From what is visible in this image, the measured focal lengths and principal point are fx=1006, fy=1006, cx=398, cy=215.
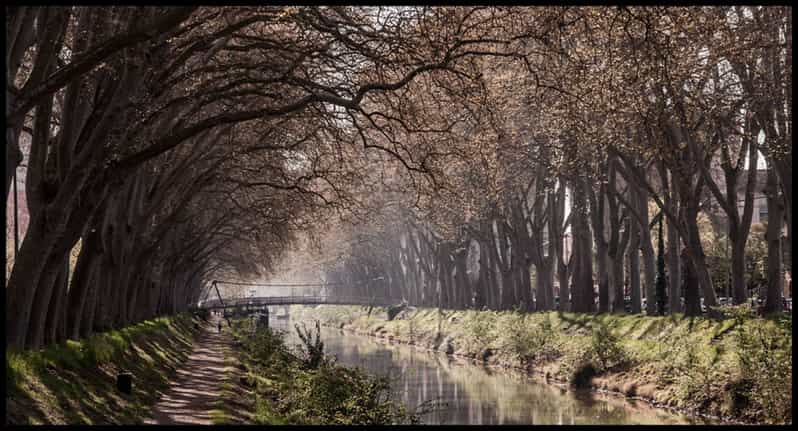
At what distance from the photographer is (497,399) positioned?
1175 inches

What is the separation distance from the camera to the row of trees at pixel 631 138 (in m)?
17.2

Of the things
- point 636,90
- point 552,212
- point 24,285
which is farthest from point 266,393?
point 552,212

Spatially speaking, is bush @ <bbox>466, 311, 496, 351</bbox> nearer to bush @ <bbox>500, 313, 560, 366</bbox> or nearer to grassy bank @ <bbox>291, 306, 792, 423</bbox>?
grassy bank @ <bbox>291, 306, 792, 423</bbox>

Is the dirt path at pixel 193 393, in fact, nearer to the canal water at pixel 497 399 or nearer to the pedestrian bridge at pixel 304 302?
the canal water at pixel 497 399

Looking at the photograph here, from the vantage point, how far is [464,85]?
17484mm

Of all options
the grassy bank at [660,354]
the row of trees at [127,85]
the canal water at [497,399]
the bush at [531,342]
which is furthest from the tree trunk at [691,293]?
the row of trees at [127,85]

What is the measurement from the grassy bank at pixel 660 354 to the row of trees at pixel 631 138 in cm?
152

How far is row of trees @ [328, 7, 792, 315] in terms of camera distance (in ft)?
Result: 56.5

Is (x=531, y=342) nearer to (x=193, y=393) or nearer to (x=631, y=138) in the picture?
(x=631, y=138)

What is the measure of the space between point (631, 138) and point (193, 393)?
13579 millimetres

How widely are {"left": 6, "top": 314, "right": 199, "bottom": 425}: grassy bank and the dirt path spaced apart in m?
0.32

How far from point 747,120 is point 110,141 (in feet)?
53.3

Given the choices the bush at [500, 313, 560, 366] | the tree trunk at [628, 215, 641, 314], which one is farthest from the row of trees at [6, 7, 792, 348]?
the bush at [500, 313, 560, 366]

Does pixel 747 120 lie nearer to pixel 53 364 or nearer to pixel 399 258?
pixel 53 364
